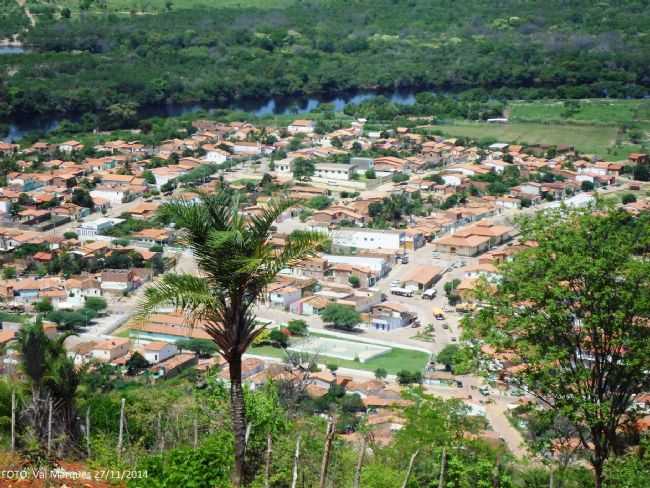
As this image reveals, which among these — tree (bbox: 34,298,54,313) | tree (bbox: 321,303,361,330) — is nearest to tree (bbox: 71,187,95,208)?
tree (bbox: 34,298,54,313)

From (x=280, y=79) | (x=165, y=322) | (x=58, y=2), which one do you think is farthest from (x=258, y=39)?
(x=165, y=322)

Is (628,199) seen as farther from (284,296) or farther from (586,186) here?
(284,296)

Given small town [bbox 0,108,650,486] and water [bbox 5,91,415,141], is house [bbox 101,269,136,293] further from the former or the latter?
water [bbox 5,91,415,141]

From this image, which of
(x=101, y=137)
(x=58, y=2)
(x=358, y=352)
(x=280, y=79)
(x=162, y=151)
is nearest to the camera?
(x=358, y=352)

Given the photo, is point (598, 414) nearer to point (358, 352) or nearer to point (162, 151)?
point (358, 352)

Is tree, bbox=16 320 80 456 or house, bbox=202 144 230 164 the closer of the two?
tree, bbox=16 320 80 456

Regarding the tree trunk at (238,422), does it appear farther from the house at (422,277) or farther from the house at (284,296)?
the house at (422,277)
